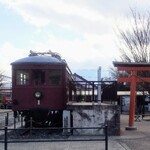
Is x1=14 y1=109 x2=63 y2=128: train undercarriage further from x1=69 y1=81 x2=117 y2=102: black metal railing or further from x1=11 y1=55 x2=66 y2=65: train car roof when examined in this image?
x1=11 y1=55 x2=66 y2=65: train car roof

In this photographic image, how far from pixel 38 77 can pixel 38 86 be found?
0.50 meters

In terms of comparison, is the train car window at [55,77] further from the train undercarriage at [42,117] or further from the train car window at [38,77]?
the train undercarriage at [42,117]

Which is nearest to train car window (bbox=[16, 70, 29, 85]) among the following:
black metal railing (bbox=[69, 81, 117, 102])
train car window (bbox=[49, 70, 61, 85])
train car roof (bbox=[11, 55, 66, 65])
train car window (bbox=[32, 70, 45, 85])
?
train car window (bbox=[32, 70, 45, 85])

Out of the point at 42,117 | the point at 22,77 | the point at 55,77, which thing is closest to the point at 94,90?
the point at 55,77

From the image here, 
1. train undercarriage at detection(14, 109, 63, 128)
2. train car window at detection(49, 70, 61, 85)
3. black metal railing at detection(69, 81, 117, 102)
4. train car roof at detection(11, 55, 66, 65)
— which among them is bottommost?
train undercarriage at detection(14, 109, 63, 128)

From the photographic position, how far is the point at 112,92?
23375 mm

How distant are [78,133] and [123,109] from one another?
40.7 meters

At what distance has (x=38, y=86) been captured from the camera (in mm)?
21625

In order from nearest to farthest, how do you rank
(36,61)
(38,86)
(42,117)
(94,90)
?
(38,86)
(36,61)
(42,117)
(94,90)

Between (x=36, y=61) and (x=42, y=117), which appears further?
(x=42, y=117)

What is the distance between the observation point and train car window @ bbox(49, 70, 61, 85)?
21.8m

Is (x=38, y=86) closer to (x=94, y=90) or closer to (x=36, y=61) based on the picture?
(x=36, y=61)

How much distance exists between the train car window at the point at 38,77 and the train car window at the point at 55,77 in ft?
1.23

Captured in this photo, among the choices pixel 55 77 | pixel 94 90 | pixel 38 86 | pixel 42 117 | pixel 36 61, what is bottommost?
pixel 42 117
